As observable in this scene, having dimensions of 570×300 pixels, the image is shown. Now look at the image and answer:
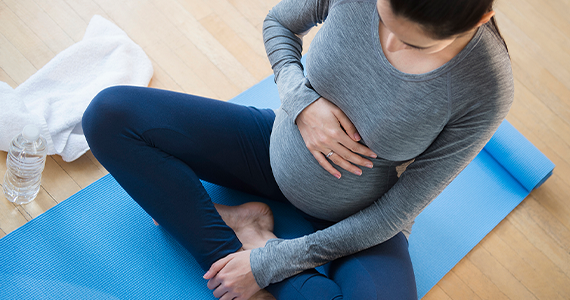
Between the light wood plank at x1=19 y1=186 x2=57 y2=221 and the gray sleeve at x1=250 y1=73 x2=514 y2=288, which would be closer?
the gray sleeve at x1=250 y1=73 x2=514 y2=288

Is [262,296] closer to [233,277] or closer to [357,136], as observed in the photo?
[233,277]

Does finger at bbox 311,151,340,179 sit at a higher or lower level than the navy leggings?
higher

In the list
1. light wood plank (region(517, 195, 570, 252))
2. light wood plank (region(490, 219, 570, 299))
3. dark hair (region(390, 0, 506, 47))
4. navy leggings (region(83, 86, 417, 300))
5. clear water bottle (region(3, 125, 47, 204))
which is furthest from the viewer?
light wood plank (region(517, 195, 570, 252))

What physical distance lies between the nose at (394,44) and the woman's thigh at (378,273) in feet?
1.78

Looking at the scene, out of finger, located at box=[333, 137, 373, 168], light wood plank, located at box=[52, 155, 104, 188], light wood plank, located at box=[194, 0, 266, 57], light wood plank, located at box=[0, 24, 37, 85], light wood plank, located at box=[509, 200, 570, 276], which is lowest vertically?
light wood plank, located at box=[52, 155, 104, 188]

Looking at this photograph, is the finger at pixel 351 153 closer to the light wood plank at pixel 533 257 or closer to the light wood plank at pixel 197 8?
the light wood plank at pixel 533 257

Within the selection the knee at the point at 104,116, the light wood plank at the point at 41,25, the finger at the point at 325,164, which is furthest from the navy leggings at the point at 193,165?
the light wood plank at the point at 41,25

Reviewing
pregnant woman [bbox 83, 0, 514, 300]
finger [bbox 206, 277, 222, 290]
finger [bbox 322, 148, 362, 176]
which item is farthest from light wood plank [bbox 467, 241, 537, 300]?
finger [bbox 206, 277, 222, 290]

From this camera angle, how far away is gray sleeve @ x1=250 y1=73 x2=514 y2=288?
2.71 ft

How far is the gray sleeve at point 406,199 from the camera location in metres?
0.83

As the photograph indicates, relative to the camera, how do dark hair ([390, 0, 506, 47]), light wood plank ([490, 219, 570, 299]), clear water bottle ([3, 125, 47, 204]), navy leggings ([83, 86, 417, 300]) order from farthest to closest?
light wood plank ([490, 219, 570, 299]) → clear water bottle ([3, 125, 47, 204]) → navy leggings ([83, 86, 417, 300]) → dark hair ([390, 0, 506, 47])

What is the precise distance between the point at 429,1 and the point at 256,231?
866 millimetres

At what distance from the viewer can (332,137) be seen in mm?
977

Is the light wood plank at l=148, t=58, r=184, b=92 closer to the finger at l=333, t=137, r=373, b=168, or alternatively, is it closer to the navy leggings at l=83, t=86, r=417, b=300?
the navy leggings at l=83, t=86, r=417, b=300
